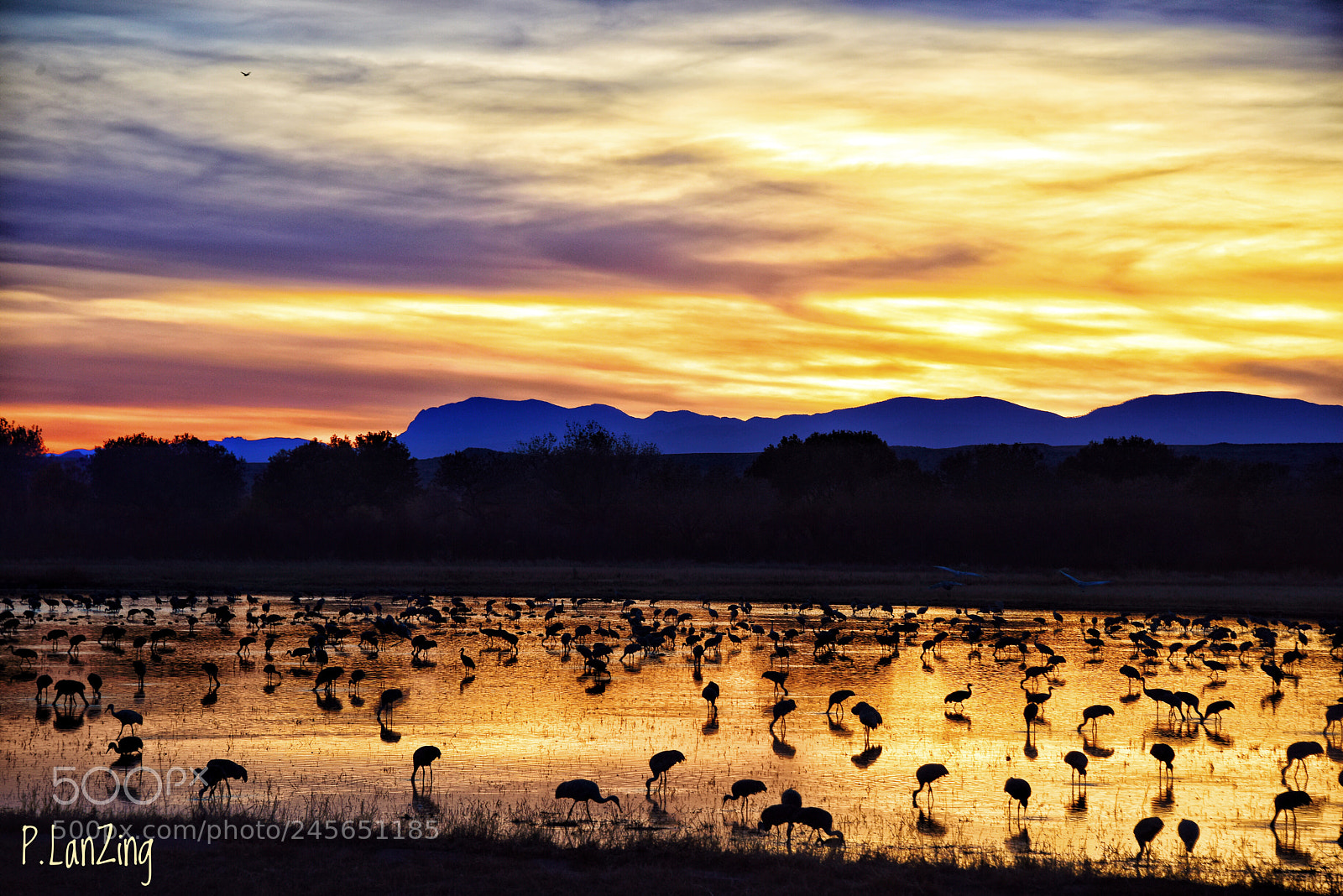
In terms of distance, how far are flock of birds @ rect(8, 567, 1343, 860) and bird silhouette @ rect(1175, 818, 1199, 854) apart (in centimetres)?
2

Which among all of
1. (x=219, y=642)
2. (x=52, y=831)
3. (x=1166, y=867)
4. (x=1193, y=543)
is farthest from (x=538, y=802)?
(x=1193, y=543)

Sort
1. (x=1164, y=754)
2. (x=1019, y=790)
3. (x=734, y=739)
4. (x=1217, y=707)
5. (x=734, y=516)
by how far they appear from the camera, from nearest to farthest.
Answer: (x=1019, y=790), (x=1164, y=754), (x=734, y=739), (x=1217, y=707), (x=734, y=516)

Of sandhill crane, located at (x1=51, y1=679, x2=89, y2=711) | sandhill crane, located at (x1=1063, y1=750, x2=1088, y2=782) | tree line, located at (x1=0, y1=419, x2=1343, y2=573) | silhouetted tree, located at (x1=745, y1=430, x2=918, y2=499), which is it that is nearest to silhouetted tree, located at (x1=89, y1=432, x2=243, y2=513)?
tree line, located at (x1=0, y1=419, x2=1343, y2=573)

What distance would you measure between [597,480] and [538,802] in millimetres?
56659

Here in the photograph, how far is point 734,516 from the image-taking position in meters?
55.6

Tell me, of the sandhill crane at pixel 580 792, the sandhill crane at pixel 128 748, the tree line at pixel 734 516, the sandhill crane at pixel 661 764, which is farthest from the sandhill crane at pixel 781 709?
the tree line at pixel 734 516

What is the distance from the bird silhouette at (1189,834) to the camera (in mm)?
10703

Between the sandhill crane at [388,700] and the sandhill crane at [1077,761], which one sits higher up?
the sandhill crane at [1077,761]

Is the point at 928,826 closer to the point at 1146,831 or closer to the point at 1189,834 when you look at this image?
the point at 1146,831

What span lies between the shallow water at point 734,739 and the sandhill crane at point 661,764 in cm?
17

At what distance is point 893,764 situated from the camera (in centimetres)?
1498

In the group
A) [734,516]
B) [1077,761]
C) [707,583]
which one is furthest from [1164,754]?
[734,516]

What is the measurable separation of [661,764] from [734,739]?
11.5 ft
